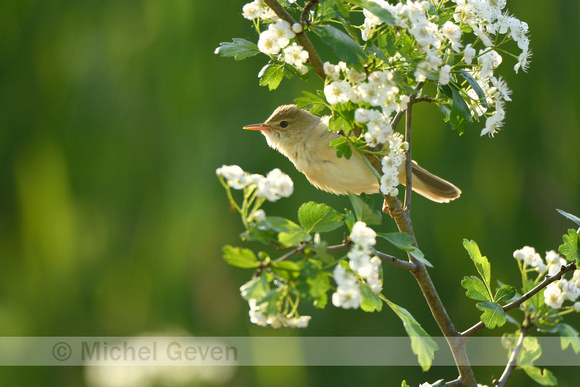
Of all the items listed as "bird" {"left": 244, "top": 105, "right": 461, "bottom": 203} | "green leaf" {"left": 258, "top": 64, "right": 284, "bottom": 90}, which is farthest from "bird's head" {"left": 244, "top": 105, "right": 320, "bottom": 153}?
"green leaf" {"left": 258, "top": 64, "right": 284, "bottom": 90}

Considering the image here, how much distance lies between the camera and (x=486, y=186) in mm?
3379

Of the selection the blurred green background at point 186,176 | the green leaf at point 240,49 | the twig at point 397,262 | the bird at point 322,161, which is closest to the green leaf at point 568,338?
the twig at point 397,262

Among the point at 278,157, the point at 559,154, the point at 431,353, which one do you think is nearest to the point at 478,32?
the point at 431,353

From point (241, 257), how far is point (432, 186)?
1.72m

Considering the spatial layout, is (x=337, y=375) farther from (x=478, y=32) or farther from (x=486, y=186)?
(x=478, y=32)

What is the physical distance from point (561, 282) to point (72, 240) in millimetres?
2826

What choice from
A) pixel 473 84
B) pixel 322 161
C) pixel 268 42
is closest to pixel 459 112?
pixel 473 84

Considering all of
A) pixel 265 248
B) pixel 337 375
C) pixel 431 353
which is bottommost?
pixel 431 353

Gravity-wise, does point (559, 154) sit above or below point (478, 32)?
above

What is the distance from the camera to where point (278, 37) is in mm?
1034

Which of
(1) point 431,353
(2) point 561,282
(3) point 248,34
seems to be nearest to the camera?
(1) point 431,353

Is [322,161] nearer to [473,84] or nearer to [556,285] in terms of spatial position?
[473,84]

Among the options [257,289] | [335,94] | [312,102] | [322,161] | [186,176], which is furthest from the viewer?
[186,176]

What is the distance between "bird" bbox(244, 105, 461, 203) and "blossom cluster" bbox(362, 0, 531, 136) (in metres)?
0.82
